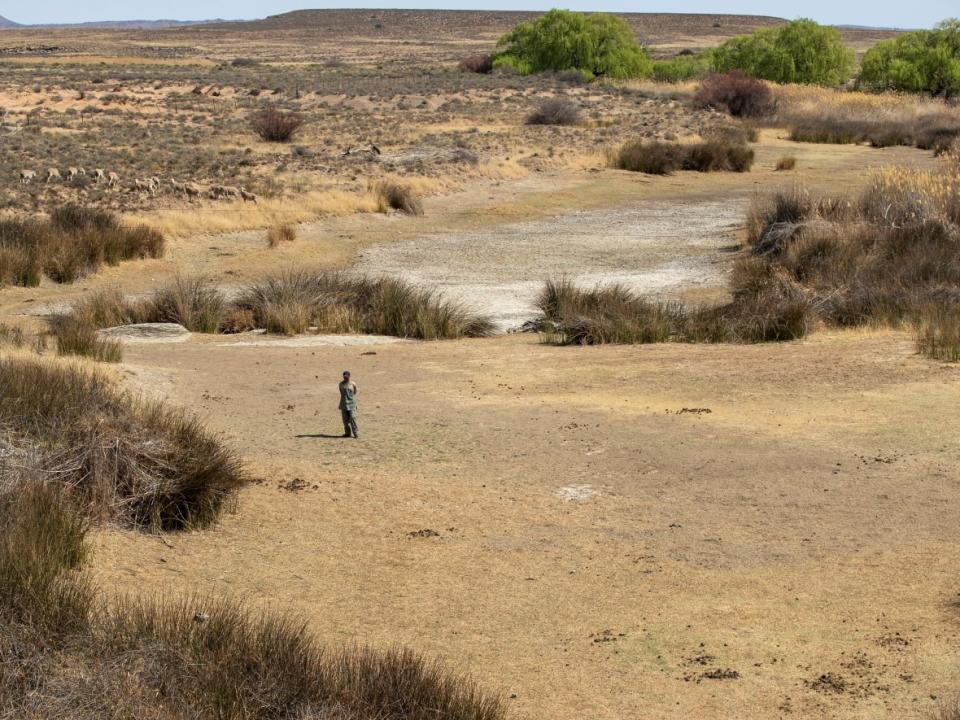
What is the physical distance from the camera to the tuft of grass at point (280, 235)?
25.6m

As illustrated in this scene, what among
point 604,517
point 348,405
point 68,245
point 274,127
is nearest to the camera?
point 604,517

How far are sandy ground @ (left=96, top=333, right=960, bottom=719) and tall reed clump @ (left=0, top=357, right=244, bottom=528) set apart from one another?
0.33 meters

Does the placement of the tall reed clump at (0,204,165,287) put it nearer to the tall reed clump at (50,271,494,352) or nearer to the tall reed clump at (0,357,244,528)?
the tall reed clump at (50,271,494,352)

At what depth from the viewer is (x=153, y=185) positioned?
97.1 ft

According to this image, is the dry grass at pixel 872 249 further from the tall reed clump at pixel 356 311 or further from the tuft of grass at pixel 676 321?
the tall reed clump at pixel 356 311

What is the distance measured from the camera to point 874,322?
16.6 m

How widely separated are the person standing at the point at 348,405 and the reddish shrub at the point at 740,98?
47452 mm

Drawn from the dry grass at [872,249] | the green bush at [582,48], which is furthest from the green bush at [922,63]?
the dry grass at [872,249]

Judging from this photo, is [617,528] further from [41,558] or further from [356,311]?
[356,311]

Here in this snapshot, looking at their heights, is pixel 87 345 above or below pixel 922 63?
below

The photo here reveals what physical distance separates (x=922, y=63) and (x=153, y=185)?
44.9 m

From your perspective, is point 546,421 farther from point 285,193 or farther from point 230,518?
point 285,193

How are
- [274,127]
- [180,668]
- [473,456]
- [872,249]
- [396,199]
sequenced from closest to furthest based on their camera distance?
[180,668], [473,456], [872,249], [396,199], [274,127]

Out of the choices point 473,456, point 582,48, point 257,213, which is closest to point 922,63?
point 582,48
